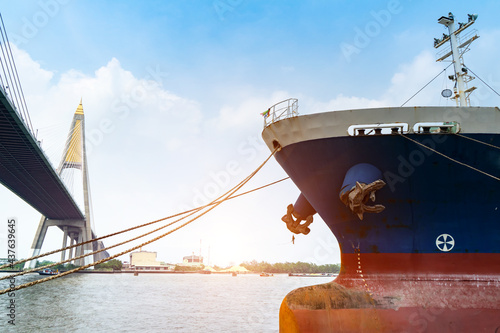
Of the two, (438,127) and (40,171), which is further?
(40,171)

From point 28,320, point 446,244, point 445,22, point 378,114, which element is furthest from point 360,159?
point 28,320

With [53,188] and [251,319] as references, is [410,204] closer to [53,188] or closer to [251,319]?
[251,319]

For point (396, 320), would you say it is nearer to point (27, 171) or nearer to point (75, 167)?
point (27, 171)

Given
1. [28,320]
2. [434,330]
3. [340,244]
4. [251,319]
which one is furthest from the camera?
[251,319]

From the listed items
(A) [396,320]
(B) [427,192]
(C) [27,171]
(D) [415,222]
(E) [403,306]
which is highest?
(C) [27,171]

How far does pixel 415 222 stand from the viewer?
27.3 ft

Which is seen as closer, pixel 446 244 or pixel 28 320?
pixel 446 244

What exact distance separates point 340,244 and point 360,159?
247cm

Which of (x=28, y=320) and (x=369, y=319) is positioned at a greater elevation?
(x=369, y=319)

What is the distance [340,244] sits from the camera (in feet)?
31.7

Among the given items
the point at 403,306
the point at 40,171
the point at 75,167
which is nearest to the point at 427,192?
the point at 403,306

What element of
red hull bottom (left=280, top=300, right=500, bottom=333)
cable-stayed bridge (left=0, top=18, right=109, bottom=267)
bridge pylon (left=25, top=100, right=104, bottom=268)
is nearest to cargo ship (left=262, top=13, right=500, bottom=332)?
red hull bottom (left=280, top=300, right=500, bottom=333)

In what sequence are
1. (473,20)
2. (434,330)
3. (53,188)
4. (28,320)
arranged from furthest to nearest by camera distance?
1. (53,188)
2. (28,320)
3. (473,20)
4. (434,330)

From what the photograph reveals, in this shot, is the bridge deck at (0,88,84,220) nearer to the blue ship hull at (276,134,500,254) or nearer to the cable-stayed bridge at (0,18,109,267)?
the cable-stayed bridge at (0,18,109,267)
